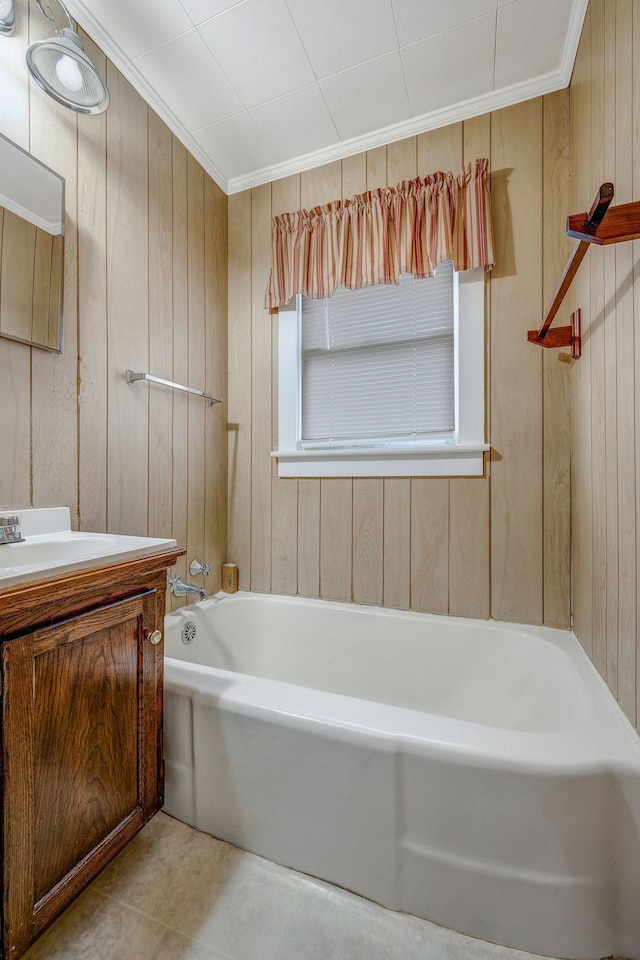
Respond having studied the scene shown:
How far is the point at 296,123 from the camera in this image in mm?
1701

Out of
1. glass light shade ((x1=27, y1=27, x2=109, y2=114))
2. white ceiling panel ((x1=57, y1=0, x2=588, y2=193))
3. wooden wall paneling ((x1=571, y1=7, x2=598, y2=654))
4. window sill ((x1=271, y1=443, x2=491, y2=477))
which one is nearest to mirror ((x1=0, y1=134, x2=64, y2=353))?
glass light shade ((x1=27, y1=27, x2=109, y2=114))

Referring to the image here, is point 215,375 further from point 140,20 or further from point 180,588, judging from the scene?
point 140,20

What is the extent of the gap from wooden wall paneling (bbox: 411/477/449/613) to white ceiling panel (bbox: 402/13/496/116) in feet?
4.92

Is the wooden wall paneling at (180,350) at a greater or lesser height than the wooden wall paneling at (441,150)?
lesser

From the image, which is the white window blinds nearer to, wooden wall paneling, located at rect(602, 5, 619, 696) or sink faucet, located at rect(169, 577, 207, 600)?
wooden wall paneling, located at rect(602, 5, 619, 696)

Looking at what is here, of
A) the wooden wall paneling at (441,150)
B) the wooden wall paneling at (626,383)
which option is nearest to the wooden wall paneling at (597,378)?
the wooden wall paneling at (626,383)

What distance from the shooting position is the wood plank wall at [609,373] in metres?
0.90

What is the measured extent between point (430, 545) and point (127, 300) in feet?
4.91

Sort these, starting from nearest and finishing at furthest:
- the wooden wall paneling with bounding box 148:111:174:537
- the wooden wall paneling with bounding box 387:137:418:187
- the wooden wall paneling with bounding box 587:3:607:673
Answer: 1. the wooden wall paneling with bounding box 587:3:607:673
2. the wooden wall paneling with bounding box 148:111:174:537
3. the wooden wall paneling with bounding box 387:137:418:187

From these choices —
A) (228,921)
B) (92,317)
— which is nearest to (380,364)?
(92,317)

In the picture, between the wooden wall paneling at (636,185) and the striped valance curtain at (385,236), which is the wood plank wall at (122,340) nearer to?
the striped valance curtain at (385,236)

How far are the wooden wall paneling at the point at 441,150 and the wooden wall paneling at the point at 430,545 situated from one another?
1.28 metres

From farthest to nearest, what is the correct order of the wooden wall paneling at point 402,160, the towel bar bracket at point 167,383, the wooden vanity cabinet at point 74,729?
the wooden wall paneling at point 402,160, the towel bar bracket at point 167,383, the wooden vanity cabinet at point 74,729

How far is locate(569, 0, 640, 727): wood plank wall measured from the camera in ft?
2.96
